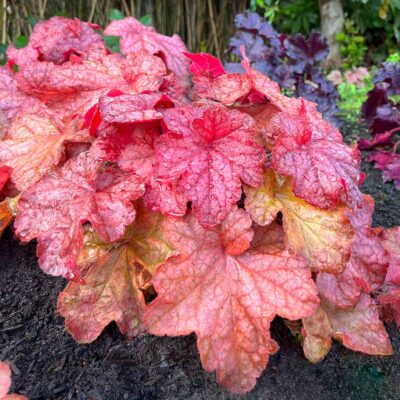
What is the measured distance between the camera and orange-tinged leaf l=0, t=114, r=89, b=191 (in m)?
1.23

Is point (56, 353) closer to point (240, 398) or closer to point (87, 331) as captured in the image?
point (87, 331)

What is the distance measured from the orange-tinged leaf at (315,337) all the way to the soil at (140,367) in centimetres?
14

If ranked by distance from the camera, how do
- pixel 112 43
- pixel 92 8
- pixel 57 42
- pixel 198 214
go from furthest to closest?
pixel 92 8 < pixel 112 43 < pixel 57 42 < pixel 198 214

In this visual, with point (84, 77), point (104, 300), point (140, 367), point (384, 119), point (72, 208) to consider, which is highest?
point (84, 77)

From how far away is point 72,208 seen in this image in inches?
43.1

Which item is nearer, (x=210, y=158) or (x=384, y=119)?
(x=210, y=158)

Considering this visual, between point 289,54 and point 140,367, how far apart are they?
192cm

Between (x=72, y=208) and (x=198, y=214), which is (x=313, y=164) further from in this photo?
(x=72, y=208)

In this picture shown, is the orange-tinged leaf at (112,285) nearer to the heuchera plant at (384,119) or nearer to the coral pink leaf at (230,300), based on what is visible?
the coral pink leaf at (230,300)

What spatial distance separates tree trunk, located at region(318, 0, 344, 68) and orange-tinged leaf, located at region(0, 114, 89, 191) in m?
3.72

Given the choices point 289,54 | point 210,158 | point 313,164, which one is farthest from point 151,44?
point 289,54

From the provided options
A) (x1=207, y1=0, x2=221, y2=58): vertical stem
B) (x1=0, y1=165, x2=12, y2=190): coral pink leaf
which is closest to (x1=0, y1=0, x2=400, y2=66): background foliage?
(x1=207, y1=0, x2=221, y2=58): vertical stem

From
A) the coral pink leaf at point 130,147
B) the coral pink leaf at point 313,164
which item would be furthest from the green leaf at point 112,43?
the coral pink leaf at point 313,164

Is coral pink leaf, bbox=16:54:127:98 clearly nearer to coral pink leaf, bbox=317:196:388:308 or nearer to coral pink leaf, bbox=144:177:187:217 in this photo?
coral pink leaf, bbox=144:177:187:217
